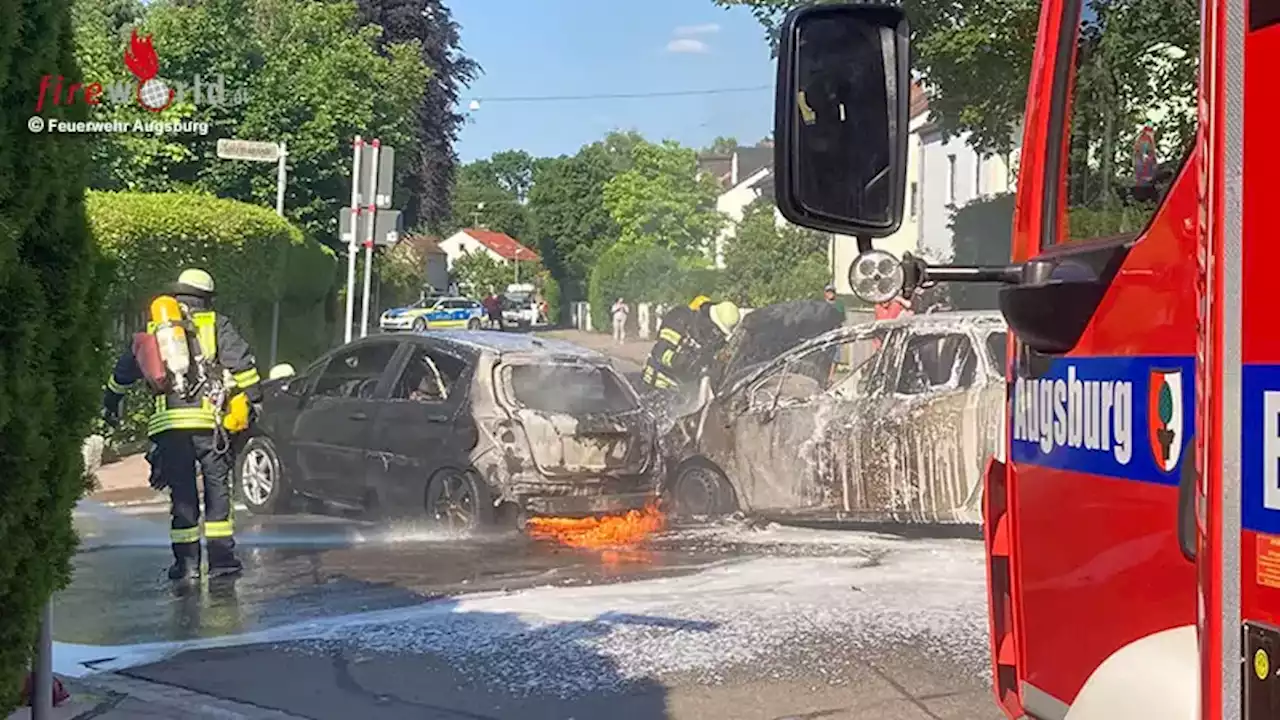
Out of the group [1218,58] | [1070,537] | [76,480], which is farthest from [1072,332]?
[76,480]

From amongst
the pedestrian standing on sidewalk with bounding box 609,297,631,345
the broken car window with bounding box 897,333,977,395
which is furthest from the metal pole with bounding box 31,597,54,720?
the pedestrian standing on sidewalk with bounding box 609,297,631,345

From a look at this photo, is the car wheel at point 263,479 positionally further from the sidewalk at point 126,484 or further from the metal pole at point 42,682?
the metal pole at point 42,682

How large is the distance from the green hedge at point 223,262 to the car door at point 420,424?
281cm

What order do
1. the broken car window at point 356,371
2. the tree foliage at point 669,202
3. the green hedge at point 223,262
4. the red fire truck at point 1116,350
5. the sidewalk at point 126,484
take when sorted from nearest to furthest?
1. the red fire truck at point 1116,350
2. the broken car window at point 356,371
3. the sidewalk at point 126,484
4. the green hedge at point 223,262
5. the tree foliage at point 669,202

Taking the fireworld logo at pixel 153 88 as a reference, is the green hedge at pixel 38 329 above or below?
below

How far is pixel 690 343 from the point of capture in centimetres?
1499

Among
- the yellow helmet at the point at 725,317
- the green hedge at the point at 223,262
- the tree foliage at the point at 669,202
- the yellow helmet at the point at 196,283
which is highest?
the tree foliage at the point at 669,202

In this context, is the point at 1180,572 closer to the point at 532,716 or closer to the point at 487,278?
the point at 532,716

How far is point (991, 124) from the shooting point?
366 inches

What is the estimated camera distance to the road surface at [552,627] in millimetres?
6016

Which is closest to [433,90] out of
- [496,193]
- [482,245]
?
[482,245]

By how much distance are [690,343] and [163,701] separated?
9.63 m

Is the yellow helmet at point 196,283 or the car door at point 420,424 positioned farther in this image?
the car door at point 420,424

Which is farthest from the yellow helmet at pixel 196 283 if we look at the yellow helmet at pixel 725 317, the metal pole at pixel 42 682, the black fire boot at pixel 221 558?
the yellow helmet at pixel 725 317
